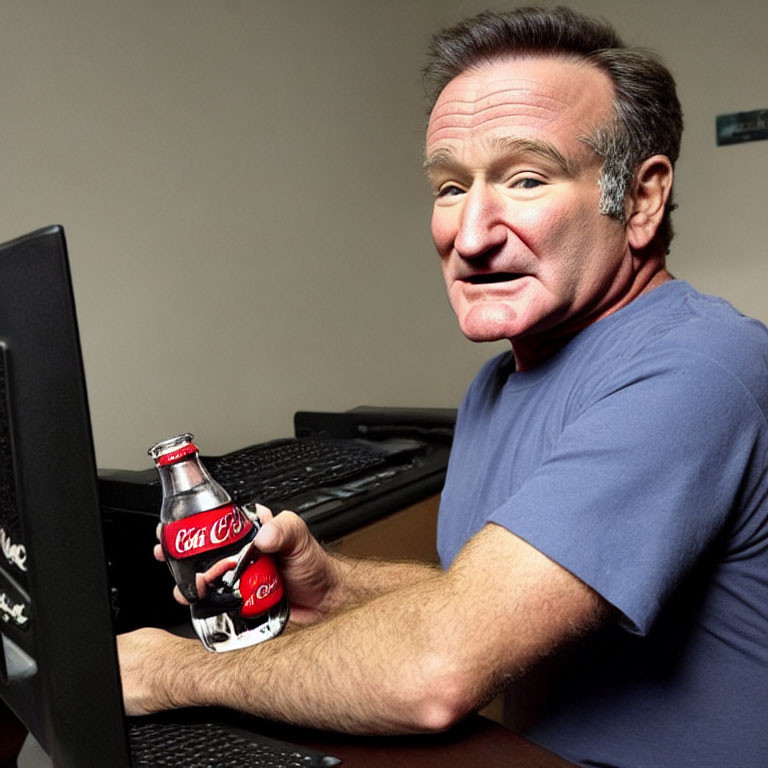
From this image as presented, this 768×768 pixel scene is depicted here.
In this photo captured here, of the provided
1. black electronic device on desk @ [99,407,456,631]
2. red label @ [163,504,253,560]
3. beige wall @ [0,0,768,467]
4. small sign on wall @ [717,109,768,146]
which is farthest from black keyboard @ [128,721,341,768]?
small sign on wall @ [717,109,768,146]

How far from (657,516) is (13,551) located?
20.8 inches

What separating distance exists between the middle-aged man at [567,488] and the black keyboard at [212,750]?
0.04 m

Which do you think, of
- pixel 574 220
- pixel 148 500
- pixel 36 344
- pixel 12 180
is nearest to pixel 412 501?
pixel 148 500

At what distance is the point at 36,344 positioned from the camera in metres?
0.50

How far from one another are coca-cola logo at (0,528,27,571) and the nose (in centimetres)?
64

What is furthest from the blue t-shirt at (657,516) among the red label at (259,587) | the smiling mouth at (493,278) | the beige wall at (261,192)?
the beige wall at (261,192)

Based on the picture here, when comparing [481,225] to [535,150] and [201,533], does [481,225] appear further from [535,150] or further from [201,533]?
[201,533]

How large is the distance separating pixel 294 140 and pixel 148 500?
50.9 inches

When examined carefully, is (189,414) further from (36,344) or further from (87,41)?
(36,344)

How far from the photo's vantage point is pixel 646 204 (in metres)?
1.14

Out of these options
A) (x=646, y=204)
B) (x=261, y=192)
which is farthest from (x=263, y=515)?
(x=261, y=192)

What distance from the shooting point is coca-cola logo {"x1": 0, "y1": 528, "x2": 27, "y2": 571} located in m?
0.57

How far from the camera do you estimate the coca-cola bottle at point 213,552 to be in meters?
0.83

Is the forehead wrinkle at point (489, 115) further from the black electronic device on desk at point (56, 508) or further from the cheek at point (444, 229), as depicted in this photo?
the black electronic device on desk at point (56, 508)
